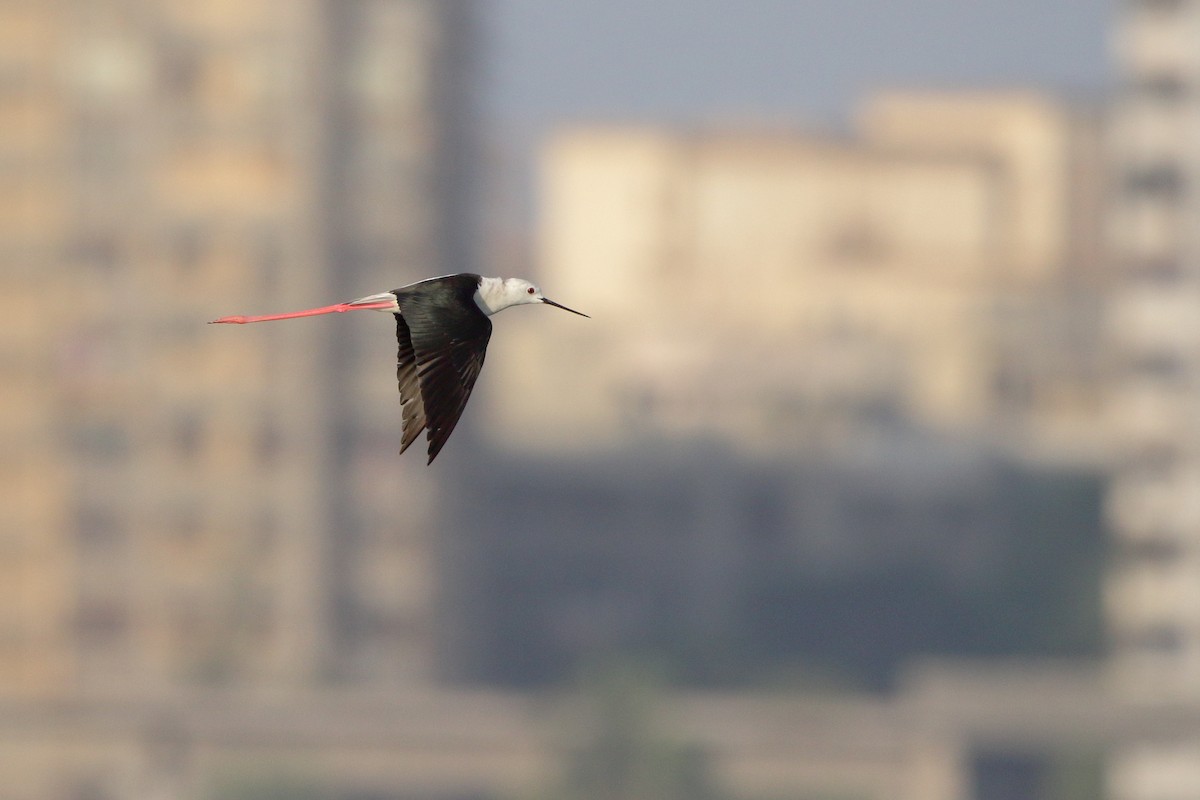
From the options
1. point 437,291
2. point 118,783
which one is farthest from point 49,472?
point 437,291

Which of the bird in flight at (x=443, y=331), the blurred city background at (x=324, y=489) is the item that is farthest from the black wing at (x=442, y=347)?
the blurred city background at (x=324, y=489)

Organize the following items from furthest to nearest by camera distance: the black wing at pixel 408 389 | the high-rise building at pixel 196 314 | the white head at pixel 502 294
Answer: the high-rise building at pixel 196 314, the white head at pixel 502 294, the black wing at pixel 408 389

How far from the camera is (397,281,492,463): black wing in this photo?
1978 centimetres

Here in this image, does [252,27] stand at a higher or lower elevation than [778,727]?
higher

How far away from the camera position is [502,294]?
67.4 feet

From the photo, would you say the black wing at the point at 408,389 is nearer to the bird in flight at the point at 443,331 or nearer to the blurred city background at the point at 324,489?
the bird in flight at the point at 443,331

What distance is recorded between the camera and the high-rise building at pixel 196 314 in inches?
5517

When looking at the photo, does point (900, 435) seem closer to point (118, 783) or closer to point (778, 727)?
point (778, 727)

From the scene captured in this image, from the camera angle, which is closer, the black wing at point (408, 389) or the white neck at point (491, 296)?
the black wing at point (408, 389)

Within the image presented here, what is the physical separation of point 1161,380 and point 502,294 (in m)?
118

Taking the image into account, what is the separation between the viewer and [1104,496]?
170750mm

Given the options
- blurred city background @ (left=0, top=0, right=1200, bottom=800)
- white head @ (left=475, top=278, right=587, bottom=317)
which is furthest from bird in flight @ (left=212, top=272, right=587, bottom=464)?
blurred city background @ (left=0, top=0, right=1200, bottom=800)

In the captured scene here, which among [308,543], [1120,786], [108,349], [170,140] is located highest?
[170,140]

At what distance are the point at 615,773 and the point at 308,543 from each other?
68.5ft
